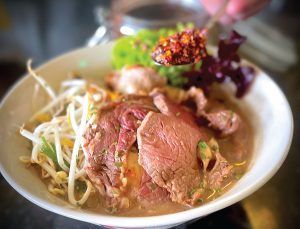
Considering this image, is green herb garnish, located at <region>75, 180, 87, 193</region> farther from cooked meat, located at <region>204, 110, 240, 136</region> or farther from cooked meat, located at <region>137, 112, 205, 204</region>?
cooked meat, located at <region>204, 110, 240, 136</region>

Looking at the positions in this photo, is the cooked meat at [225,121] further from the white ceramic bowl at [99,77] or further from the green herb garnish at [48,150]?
the green herb garnish at [48,150]

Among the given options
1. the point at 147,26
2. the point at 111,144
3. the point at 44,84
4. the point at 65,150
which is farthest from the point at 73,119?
the point at 147,26

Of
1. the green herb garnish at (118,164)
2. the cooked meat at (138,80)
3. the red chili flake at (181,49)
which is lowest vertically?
the cooked meat at (138,80)

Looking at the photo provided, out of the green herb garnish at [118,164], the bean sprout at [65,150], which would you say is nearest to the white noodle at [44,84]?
the bean sprout at [65,150]

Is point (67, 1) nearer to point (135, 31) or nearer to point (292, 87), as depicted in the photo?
point (135, 31)

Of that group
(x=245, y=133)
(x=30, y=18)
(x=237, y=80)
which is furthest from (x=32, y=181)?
(x=30, y=18)

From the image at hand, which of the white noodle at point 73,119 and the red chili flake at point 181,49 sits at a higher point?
the red chili flake at point 181,49
